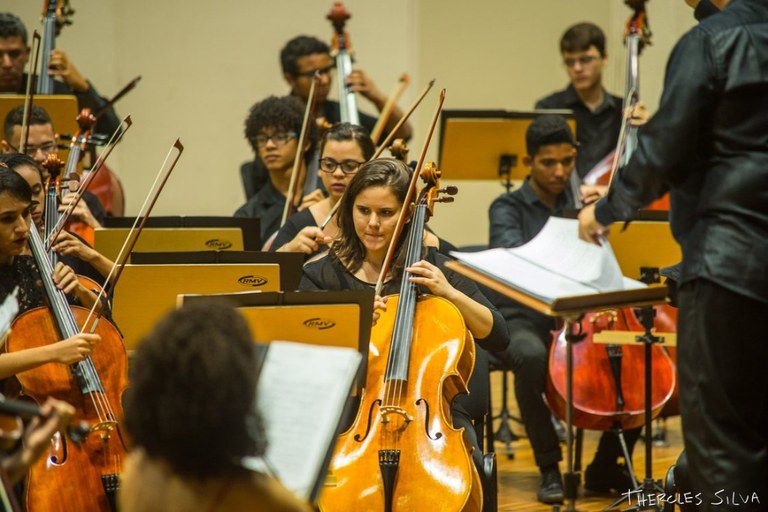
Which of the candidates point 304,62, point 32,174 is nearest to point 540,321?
point 304,62

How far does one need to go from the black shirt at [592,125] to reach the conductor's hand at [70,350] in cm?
255

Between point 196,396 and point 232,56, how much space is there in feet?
14.7

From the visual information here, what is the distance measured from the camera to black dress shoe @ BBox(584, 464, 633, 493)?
127 inches

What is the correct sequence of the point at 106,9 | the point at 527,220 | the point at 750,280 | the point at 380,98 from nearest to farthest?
the point at 750,280 < the point at 527,220 < the point at 380,98 < the point at 106,9

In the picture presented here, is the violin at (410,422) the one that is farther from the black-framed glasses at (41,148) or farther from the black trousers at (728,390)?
the black-framed glasses at (41,148)

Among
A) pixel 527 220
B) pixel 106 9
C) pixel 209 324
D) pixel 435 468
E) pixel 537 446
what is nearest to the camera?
pixel 209 324

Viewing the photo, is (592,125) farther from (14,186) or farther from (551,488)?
(14,186)

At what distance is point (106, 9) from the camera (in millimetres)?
5328

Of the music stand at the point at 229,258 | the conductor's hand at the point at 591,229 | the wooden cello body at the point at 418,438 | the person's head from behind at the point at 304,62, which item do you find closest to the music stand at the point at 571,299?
the conductor's hand at the point at 591,229

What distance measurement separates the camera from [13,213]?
2.48 meters

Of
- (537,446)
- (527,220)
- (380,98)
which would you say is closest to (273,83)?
(380,98)

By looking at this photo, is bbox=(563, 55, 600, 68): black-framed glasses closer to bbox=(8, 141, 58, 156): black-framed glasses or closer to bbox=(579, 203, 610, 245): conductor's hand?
bbox=(8, 141, 58, 156): black-framed glasses

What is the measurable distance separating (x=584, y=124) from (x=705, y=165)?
8.82 ft

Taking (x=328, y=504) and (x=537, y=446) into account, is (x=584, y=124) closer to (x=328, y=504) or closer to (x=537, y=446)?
(x=537, y=446)
